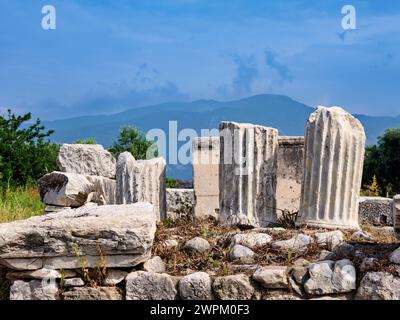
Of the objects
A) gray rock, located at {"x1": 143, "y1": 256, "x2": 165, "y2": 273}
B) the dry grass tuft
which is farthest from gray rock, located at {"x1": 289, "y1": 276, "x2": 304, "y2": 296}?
the dry grass tuft

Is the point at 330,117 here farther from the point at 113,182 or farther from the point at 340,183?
the point at 113,182

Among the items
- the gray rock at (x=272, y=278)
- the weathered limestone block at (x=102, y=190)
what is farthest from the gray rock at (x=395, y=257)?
the weathered limestone block at (x=102, y=190)

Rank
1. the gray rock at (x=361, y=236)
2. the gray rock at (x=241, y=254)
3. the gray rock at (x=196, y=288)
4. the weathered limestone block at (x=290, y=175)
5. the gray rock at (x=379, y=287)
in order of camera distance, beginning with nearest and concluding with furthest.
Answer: the gray rock at (x=379, y=287) < the gray rock at (x=196, y=288) < the gray rock at (x=241, y=254) < the gray rock at (x=361, y=236) < the weathered limestone block at (x=290, y=175)

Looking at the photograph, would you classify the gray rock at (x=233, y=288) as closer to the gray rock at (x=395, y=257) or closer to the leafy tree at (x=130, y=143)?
the gray rock at (x=395, y=257)

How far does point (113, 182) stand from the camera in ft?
41.5

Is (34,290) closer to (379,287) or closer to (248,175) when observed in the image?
(248,175)

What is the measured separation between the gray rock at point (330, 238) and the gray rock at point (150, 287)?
5.77 feet

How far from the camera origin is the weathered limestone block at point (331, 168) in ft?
28.5

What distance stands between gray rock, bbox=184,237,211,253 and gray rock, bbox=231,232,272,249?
0.29 m

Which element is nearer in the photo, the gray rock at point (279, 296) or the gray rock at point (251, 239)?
the gray rock at point (279, 296)

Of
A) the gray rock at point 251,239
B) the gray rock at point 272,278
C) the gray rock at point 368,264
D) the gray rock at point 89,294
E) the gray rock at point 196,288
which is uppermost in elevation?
the gray rock at point 251,239

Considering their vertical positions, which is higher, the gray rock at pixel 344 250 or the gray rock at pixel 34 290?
the gray rock at pixel 344 250

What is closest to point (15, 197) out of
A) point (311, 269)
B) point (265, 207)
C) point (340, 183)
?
point (265, 207)

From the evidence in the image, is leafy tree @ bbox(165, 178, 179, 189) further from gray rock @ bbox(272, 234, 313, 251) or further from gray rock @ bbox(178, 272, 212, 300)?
gray rock @ bbox(178, 272, 212, 300)
